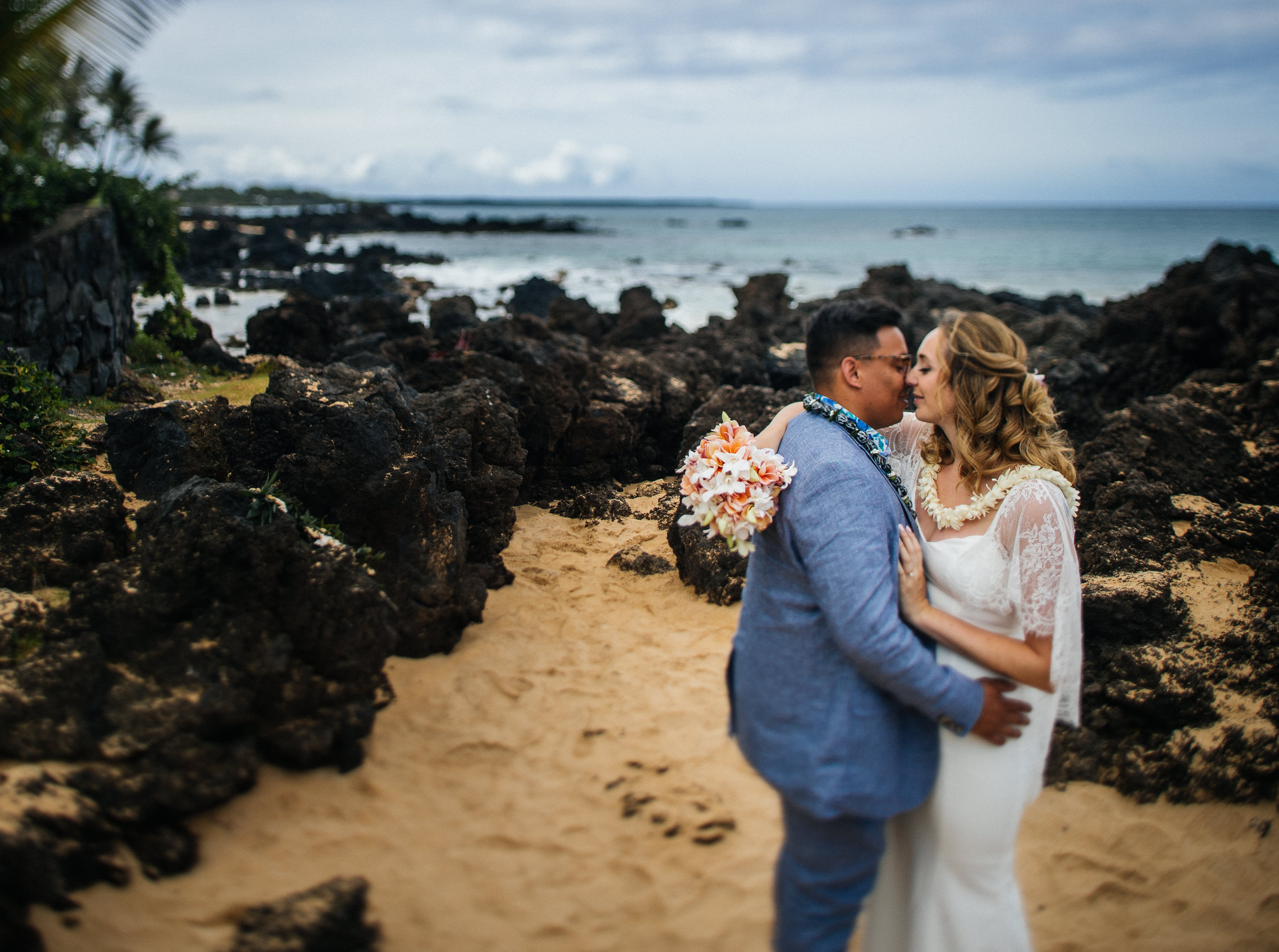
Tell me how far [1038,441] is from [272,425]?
15.6ft

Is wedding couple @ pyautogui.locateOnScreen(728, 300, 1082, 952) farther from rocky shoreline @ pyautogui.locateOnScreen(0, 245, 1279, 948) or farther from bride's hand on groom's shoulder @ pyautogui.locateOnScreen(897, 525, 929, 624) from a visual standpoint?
rocky shoreline @ pyautogui.locateOnScreen(0, 245, 1279, 948)

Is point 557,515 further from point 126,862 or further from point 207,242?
point 207,242

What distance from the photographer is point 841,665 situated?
2.69 m

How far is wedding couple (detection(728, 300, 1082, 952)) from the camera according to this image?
2.62m

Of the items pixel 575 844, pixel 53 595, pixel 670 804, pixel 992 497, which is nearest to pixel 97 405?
pixel 53 595

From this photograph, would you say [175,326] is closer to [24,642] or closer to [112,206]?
[112,206]

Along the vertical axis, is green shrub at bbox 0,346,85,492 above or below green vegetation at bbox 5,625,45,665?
above

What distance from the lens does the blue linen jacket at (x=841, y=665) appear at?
8.39ft

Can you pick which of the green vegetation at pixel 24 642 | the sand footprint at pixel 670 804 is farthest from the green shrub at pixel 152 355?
the sand footprint at pixel 670 804

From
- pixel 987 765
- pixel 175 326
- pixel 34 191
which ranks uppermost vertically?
pixel 34 191

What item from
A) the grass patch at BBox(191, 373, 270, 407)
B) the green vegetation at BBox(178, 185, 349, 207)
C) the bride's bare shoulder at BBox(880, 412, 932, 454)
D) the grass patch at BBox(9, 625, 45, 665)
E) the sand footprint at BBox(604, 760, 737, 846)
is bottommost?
the sand footprint at BBox(604, 760, 737, 846)

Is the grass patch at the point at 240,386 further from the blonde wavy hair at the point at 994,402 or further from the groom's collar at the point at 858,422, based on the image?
the blonde wavy hair at the point at 994,402

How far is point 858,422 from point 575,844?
7.94 feet

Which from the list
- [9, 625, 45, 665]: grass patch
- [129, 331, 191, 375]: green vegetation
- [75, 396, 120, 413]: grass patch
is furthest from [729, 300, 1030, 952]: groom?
[129, 331, 191, 375]: green vegetation
